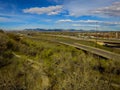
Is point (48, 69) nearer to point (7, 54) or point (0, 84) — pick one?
point (7, 54)

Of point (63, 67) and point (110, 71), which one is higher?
point (63, 67)

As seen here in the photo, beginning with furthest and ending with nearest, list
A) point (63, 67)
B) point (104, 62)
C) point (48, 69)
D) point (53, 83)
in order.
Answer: point (104, 62) → point (48, 69) → point (63, 67) → point (53, 83)

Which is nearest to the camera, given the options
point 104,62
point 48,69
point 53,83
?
point 53,83

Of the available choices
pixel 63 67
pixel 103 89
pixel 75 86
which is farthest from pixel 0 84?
pixel 63 67

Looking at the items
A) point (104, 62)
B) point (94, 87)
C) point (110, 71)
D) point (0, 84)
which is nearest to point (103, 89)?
point (94, 87)

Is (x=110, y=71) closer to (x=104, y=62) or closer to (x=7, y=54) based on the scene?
(x=104, y=62)

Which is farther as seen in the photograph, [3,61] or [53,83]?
[3,61]

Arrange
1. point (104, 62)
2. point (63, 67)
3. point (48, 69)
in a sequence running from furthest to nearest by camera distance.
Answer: point (104, 62)
point (48, 69)
point (63, 67)

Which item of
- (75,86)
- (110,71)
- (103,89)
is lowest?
(110,71)

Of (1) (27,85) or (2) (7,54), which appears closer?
(1) (27,85)
